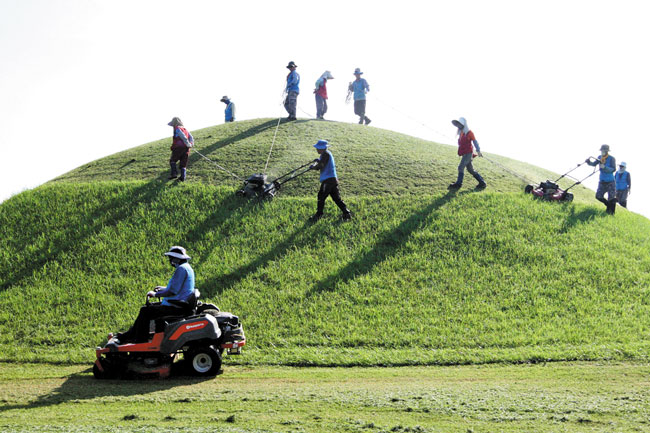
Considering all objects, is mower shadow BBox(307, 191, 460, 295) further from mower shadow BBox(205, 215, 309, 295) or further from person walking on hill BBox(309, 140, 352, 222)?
mower shadow BBox(205, 215, 309, 295)

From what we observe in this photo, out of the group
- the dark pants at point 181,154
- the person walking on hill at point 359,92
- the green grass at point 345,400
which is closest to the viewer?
the green grass at point 345,400

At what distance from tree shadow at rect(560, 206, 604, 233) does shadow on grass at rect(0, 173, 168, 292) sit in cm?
1367

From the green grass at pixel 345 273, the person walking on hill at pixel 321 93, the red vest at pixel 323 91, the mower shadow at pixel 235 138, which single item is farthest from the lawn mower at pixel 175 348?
the red vest at pixel 323 91

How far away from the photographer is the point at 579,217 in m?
19.9

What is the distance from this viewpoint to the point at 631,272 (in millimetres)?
16594

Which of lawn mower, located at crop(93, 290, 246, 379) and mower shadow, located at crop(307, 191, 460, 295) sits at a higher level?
mower shadow, located at crop(307, 191, 460, 295)

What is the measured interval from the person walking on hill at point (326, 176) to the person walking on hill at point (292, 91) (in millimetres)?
10312

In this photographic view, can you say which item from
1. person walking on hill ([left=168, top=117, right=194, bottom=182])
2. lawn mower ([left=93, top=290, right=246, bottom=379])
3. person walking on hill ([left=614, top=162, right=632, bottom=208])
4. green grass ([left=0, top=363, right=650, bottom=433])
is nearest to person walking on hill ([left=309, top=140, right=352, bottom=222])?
person walking on hill ([left=168, top=117, right=194, bottom=182])

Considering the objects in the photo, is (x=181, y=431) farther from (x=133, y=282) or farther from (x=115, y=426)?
(x=133, y=282)

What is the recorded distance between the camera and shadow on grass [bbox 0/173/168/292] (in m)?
16.7

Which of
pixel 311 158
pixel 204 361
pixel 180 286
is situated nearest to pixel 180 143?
pixel 311 158

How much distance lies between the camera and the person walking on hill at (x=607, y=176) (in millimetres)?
21172

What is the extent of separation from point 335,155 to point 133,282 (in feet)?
37.9

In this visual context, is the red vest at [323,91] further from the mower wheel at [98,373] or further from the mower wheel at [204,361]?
the mower wheel at [98,373]
